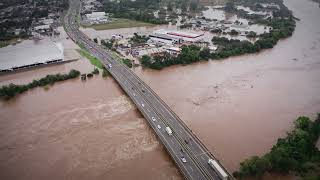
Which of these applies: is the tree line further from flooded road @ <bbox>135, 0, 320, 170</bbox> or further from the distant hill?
the distant hill

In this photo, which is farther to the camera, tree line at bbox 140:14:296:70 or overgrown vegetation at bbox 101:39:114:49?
overgrown vegetation at bbox 101:39:114:49

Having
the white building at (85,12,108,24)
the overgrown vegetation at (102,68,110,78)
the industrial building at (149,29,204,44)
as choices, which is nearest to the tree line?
the industrial building at (149,29,204,44)

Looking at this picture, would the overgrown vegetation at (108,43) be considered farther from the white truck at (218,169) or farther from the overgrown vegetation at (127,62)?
the white truck at (218,169)

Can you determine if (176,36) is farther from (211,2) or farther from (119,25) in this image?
(211,2)

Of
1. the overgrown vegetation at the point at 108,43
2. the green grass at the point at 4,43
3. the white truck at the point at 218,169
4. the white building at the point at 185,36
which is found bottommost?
the white truck at the point at 218,169

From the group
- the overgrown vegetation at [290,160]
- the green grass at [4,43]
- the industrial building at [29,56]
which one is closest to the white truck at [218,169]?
the overgrown vegetation at [290,160]

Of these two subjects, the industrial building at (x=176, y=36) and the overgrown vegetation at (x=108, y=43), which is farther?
the industrial building at (x=176, y=36)

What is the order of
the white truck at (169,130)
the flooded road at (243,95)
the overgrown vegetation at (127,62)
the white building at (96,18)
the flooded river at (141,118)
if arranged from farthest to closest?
the white building at (96,18) < the overgrown vegetation at (127,62) < the flooded road at (243,95) < the white truck at (169,130) < the flooded river at (141,118)
